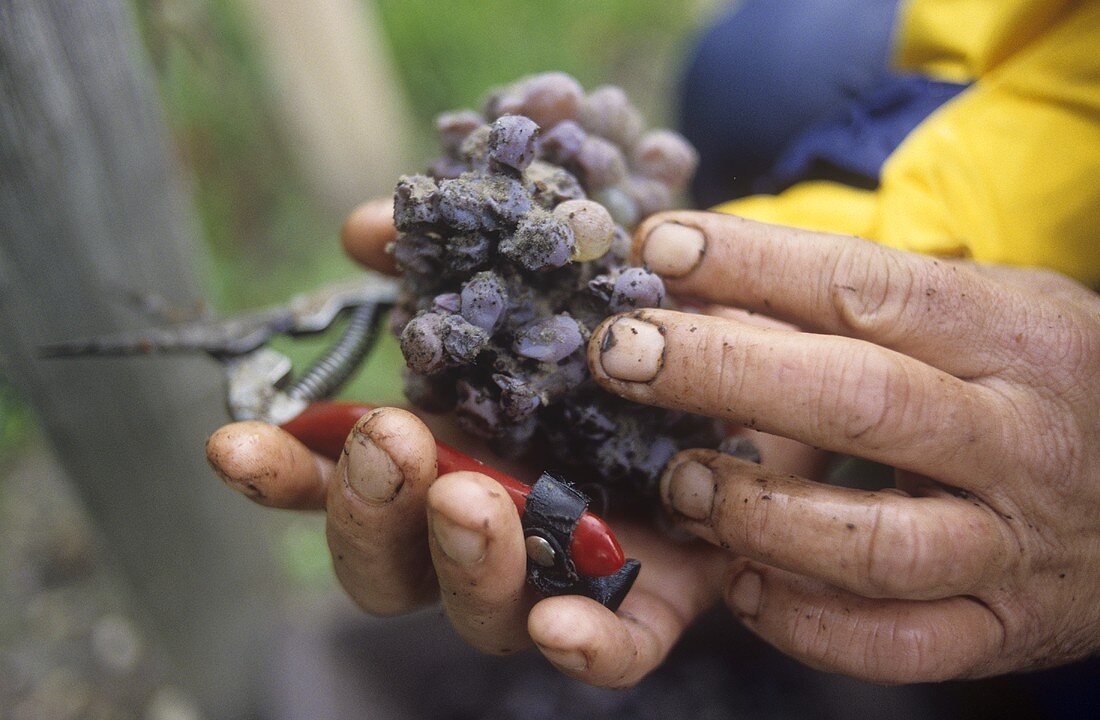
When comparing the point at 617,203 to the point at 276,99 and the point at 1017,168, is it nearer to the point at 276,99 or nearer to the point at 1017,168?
the point at 1017,168

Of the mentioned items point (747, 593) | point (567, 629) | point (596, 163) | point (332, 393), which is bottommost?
point (747, 593)

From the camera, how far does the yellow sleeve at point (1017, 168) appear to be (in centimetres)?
121

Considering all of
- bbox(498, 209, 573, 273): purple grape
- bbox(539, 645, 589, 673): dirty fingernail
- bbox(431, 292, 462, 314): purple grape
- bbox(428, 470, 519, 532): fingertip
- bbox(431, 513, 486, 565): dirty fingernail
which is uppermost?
bbox(498, 209, 573, 273): purple grape

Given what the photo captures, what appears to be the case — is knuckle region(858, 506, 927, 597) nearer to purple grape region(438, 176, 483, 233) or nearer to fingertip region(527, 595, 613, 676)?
fingertip region(527, 595, 613, 676)

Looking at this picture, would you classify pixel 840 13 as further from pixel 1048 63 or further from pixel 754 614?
pixel 754 614

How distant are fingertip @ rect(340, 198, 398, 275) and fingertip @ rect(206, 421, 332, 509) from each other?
360 millimetres

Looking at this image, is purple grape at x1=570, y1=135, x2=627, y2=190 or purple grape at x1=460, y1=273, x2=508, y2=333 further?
purple grape at x1=570, y1=135, x2=627, y2=190

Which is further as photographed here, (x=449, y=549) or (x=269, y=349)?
(x=269, y=349)

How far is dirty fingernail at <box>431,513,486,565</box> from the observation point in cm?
82

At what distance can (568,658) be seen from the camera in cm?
89

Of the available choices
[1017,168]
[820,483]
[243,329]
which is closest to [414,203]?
[243,329]

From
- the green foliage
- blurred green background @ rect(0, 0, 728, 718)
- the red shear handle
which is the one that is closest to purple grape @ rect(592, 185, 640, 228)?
the red shear handle

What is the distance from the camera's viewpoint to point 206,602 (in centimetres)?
187

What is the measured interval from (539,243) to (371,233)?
0.46 meters
